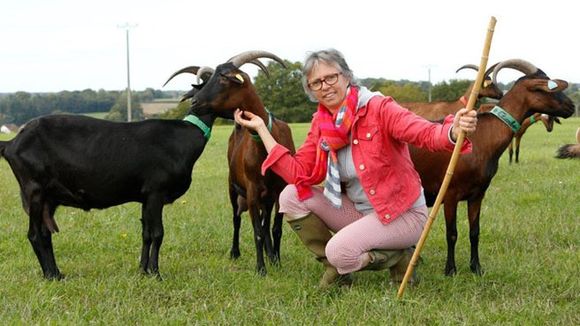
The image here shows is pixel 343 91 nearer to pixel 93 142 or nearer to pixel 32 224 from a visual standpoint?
pixel 93 142

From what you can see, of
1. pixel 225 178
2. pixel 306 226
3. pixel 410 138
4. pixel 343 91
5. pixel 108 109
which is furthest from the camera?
pixel 108 109

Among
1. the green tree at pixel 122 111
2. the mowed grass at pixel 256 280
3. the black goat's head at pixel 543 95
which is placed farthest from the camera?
the green tree at pixel 122 111

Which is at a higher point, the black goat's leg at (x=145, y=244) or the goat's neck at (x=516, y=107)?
the goat's neck at (x=516, y=107)

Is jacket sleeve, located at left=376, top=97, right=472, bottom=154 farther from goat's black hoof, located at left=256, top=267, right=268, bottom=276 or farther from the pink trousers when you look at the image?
goat's black hoof, located at left=256, top=267, right=268, bottom=276

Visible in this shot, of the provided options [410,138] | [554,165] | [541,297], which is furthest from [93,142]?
[554,165]

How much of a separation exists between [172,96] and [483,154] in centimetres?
5181

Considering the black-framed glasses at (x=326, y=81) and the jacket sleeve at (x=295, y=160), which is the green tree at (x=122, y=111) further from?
the black-framed glasses at (x=326, y=81)

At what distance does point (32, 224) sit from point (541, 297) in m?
4.14

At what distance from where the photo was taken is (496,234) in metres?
7.63

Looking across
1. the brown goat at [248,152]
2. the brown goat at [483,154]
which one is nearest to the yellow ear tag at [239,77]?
the brown goat at [248,152]

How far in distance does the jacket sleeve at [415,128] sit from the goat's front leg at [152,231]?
2119 mm

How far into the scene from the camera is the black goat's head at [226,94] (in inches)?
236

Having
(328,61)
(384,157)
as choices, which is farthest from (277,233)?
(328,61)

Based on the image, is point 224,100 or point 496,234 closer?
point 224,100
